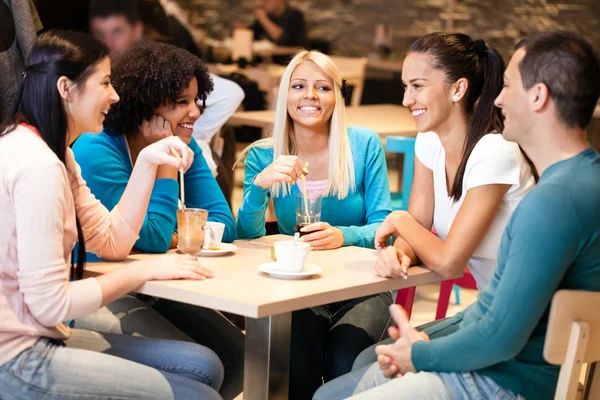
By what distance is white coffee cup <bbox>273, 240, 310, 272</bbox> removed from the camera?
6.31ft

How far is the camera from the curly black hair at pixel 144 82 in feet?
7.61

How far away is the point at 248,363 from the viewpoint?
194cm

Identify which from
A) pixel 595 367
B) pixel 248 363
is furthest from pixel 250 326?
pixel 595 367

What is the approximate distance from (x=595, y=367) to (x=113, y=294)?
40.1 inches

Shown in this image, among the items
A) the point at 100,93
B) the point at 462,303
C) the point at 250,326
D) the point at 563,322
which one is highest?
the point at 100,93

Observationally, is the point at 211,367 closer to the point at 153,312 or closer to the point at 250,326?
the point at 250,326

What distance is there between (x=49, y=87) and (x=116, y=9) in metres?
3.37

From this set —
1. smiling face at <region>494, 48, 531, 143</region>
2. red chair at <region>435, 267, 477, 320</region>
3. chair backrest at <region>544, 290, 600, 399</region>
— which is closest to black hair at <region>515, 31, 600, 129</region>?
smiling face at <region>494, 48, 531, 143</region>

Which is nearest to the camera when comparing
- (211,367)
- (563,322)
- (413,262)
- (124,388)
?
(563,322)

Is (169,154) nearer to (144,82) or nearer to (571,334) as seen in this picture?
(144,82)

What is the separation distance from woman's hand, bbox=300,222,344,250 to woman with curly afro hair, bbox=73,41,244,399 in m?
0.24

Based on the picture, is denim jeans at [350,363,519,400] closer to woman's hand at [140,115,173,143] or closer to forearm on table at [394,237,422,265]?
forearm on table at [394,237,422,265]

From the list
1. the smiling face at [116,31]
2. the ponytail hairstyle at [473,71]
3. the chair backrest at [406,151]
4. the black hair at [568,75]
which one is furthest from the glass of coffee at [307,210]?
the smiling face at [116,31]

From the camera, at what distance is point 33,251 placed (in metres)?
1.65
